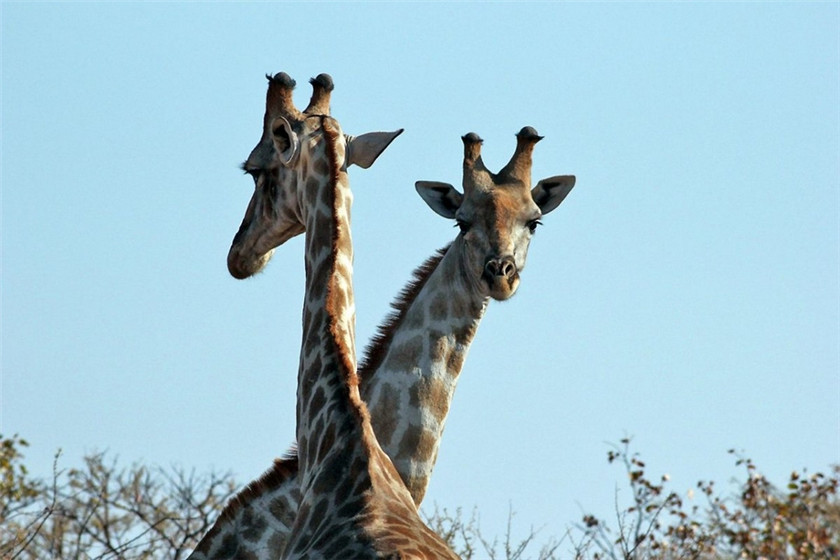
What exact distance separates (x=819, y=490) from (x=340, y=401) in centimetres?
745

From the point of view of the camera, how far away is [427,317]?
27.9 ft

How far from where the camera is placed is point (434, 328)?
8445 millimetres

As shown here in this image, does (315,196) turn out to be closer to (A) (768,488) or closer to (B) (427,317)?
(B) (427,317)

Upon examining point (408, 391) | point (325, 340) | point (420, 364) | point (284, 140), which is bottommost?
point (325, 340)

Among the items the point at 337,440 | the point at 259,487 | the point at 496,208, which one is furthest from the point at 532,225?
the point at 337,440

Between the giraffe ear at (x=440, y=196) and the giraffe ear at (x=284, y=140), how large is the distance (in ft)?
6.66

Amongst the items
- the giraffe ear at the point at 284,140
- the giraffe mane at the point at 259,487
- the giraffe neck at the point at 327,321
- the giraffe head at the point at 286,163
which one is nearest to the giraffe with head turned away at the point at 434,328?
the giraffe mane at the point at 259,487

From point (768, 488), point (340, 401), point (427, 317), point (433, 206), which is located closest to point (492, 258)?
point (427, 317)

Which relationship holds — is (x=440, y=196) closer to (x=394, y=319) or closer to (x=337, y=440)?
(x=394, y=319)

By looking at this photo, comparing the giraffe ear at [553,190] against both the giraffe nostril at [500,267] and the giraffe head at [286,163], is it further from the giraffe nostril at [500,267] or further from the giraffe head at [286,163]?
the giraffe head at [286,163]

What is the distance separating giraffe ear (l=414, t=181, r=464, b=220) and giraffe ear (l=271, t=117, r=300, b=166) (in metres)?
2.03

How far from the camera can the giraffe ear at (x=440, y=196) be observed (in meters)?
9.34

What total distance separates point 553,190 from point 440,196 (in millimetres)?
614

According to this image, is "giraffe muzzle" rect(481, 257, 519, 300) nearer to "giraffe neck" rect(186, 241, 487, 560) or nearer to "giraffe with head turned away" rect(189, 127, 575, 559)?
"giraffe with head turned away" rect(189, 127, 575, 559)
